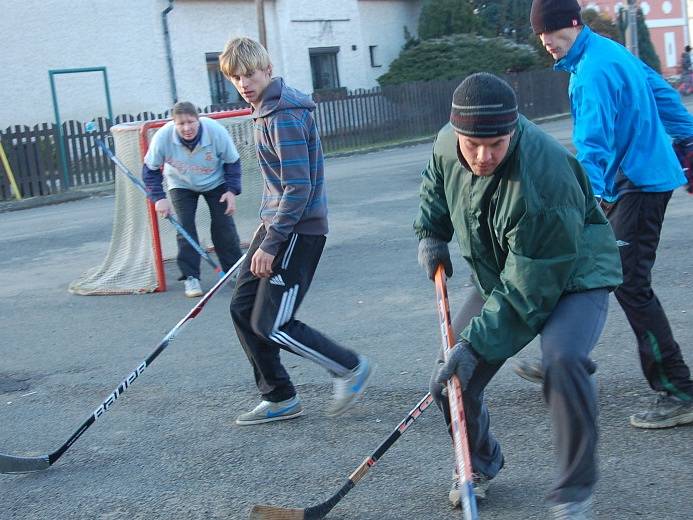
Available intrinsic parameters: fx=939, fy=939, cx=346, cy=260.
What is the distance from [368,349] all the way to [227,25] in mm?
22814

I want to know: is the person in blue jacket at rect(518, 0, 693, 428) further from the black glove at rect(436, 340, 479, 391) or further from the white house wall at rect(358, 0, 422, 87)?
the white house wall at rect(358, 0, 422, 87)

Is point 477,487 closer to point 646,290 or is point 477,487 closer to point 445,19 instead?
point 646,290

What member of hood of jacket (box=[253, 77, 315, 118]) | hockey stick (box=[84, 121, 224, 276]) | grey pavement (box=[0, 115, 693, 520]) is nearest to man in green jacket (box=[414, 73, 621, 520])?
grey pavement (box=[0, 115, 693, 520])

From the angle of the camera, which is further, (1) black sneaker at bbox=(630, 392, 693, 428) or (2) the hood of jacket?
(2) the hood of jacket

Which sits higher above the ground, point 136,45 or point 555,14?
point 136,45

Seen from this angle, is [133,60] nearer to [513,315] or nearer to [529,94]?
[529,94]

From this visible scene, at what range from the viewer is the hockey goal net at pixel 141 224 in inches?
340

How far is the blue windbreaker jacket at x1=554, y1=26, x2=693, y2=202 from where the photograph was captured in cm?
402

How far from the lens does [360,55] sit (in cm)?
3142

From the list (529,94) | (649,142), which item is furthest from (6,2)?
(649,142)

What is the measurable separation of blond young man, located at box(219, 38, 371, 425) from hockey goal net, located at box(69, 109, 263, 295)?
3.91 m

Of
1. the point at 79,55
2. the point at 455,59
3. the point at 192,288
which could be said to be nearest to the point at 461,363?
the point at 192,288

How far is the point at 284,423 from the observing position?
489 centimetres

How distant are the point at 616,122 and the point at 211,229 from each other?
4.56 meters
